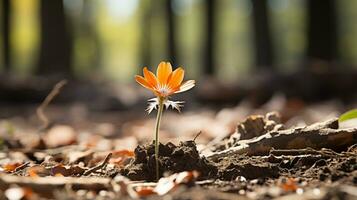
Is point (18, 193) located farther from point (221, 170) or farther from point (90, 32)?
point (90, 32)

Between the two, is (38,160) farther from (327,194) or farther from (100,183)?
(327,194)

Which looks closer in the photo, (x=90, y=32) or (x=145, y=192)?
(x=145, y=192)

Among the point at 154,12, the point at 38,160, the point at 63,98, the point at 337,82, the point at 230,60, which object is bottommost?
the point at 38,160

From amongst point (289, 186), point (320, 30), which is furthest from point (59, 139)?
point (320, 30)

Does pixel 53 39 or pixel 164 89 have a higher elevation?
pixel 53 39

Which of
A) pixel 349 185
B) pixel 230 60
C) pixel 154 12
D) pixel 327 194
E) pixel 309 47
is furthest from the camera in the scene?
pixel 230 60

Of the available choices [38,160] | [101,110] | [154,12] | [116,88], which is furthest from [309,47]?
[154,12]
